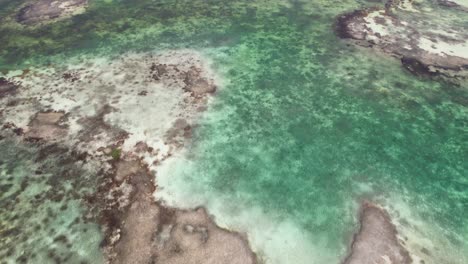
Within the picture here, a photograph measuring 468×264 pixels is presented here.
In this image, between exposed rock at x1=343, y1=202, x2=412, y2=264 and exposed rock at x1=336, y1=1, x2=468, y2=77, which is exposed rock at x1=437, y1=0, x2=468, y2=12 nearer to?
exposed rock at x1=336, y1=1, x2=468, y2=77

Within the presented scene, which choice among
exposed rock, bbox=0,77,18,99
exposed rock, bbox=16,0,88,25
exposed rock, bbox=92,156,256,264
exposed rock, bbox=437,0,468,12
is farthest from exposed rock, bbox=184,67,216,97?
exposed rock, bbox=437,0,468,12

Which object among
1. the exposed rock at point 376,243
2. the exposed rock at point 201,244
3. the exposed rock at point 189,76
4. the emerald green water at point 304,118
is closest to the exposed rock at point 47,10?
the emerald green water at point 304,118

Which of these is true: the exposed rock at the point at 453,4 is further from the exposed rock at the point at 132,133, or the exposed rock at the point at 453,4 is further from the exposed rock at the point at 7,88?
the exposed rock at the point at 7,88

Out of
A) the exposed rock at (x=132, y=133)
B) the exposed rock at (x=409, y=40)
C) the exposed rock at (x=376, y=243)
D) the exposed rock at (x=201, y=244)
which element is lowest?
the exposed rock at (x=376, y=243)

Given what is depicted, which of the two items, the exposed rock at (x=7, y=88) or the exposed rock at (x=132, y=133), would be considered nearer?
the exposed rock at (x=132, y=133)

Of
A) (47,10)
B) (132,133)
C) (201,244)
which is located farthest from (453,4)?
(47,10)

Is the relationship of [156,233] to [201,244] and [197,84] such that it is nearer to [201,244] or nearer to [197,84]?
[201,244]
